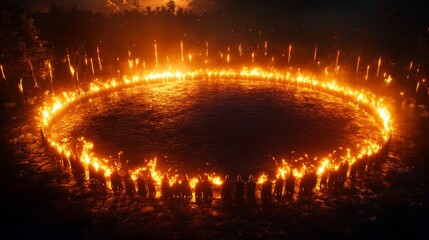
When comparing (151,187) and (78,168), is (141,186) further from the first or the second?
(78,168)

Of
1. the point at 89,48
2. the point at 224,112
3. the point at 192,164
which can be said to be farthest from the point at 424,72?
the point at 89,48

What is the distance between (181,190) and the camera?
49.9 feet

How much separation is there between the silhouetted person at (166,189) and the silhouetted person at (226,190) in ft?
7.65

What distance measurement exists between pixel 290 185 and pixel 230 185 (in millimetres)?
2771

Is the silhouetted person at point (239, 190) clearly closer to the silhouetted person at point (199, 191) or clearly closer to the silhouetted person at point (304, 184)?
the silhouetted person at point (199, 191)

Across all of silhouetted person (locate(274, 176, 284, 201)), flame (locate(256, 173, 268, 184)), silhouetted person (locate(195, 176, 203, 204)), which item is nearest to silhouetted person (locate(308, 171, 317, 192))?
silhouetted person (locate(274, 176, 284, 201))

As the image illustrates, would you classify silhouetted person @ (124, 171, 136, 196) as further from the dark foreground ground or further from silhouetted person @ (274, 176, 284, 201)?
silhouetted person @ (274, 176, 284, 201)

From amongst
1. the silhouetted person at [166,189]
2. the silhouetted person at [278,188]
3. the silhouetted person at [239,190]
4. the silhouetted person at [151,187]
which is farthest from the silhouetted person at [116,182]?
the silhouetted person at [278,188]

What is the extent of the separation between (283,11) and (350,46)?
17.0 m

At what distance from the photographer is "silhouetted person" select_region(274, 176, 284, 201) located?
15211mm

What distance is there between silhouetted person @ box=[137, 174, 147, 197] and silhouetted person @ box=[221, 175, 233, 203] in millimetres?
3573

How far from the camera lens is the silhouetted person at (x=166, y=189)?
15141 mm

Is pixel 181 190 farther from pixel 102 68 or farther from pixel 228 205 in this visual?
pixel 102 68

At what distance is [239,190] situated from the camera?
49.2 ft
